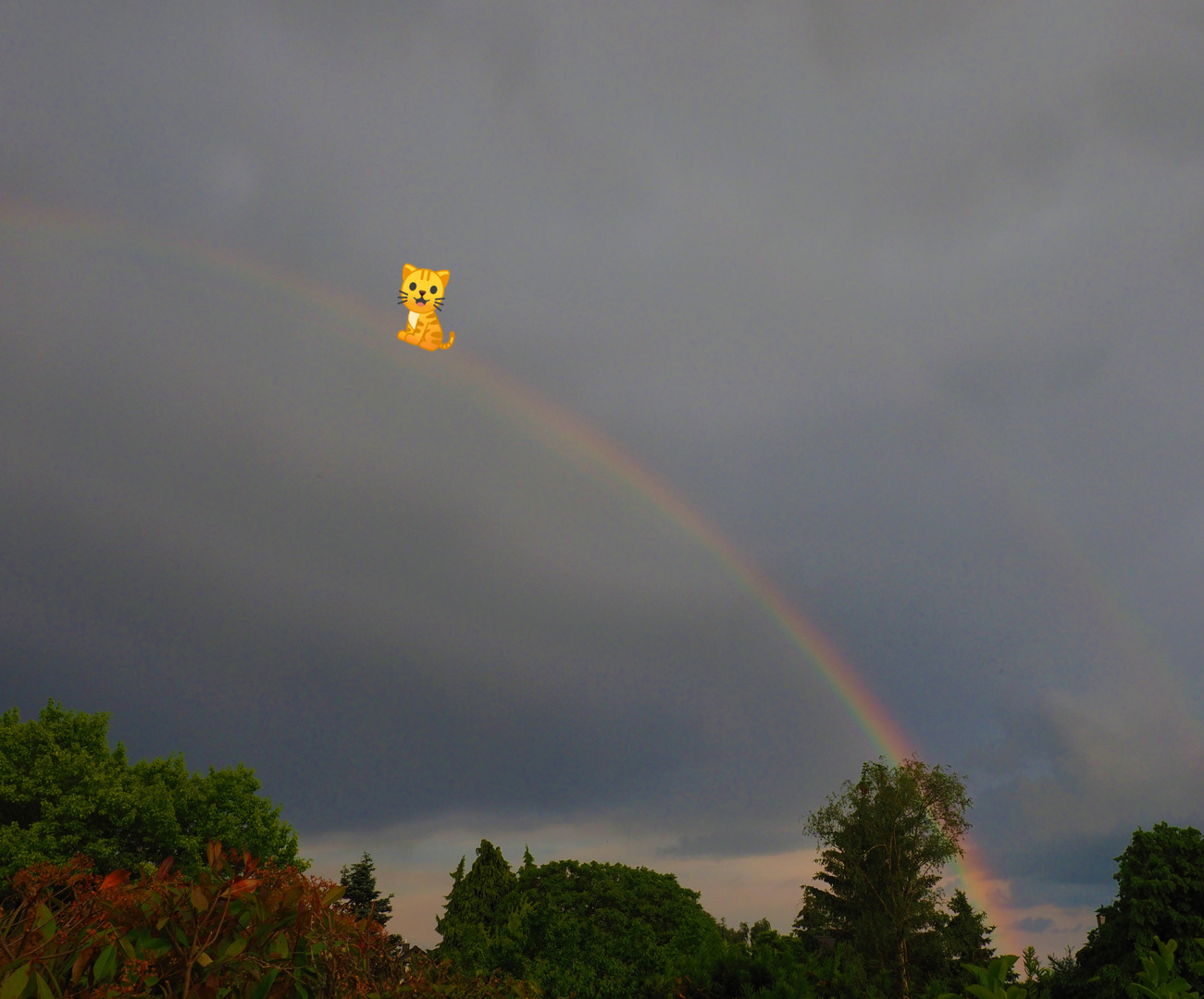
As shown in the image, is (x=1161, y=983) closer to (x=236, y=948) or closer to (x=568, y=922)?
(x=236, y=948)

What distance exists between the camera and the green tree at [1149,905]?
24109 millimetres

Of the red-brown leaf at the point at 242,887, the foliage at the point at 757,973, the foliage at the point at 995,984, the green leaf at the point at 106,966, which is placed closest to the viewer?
the green leaf at the point at 106,966

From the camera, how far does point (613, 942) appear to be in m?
25.2

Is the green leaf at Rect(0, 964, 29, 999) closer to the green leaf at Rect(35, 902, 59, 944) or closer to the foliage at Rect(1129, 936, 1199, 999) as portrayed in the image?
the green leaf at Rect(35, 902, 59, 944)

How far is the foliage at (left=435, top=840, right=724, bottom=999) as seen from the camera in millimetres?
24281

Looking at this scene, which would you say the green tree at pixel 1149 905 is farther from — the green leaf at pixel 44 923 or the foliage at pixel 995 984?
the green leaf at pixel 44 923

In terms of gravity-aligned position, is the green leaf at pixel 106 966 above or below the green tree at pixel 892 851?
below

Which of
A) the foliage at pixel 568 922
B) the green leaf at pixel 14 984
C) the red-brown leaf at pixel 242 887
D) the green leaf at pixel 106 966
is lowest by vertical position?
the green leaf at pixel 14 984

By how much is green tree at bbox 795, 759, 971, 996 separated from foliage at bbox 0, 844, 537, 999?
147 ft

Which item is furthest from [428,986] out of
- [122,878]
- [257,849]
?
[257,849]

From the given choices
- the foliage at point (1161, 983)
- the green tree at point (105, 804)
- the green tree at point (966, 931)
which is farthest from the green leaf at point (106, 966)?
the green tree at point (966, 931)

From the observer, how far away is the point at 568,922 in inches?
985

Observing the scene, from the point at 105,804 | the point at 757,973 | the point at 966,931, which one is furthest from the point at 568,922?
the point at 966,931

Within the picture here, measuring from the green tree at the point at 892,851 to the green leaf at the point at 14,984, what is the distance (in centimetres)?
4592
